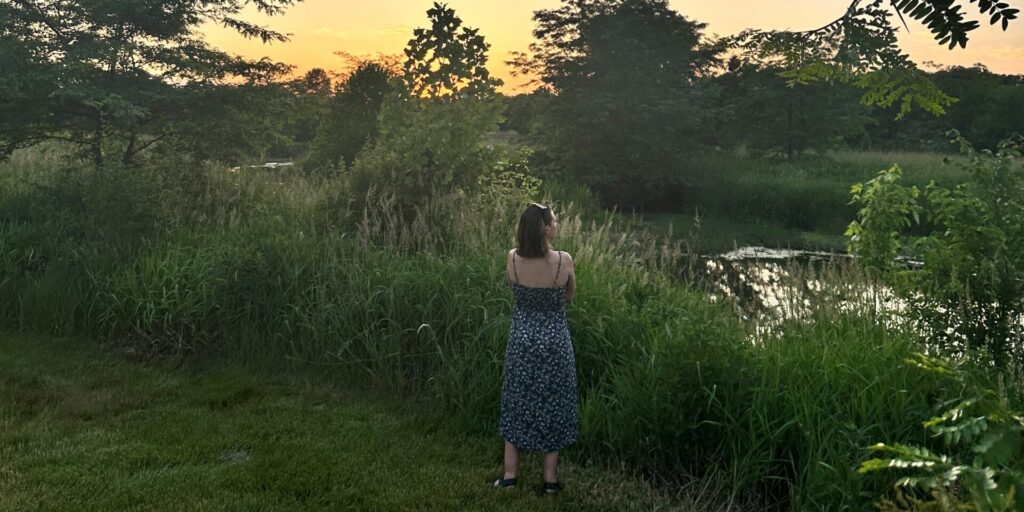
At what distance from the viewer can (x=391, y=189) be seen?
9219 mm

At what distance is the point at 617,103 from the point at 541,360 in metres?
20.7

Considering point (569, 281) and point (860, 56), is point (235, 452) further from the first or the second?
point (860, 56)

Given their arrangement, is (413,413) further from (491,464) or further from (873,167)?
(873,167)

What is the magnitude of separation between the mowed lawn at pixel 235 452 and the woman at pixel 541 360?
0.95 feet

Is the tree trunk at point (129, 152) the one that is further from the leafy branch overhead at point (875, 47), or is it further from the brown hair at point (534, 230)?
the leafy branch overhead at point (875, 47)

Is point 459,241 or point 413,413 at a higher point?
point 459,241

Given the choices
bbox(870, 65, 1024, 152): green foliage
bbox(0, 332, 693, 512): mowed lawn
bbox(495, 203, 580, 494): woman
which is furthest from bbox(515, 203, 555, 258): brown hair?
→ bbox(870, 65, 1024, 152): green foliage

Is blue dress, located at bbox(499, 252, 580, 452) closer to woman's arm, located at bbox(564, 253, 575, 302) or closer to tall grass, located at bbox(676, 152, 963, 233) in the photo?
woman's arm, located at bbox(564, 253, 575, 302)

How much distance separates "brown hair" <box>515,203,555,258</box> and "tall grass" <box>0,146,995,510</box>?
3.71ft

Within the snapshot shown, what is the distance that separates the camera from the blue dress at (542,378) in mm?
4230

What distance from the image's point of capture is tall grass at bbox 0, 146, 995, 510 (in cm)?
421

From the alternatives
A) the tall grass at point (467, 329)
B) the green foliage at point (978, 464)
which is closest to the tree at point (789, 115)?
the tall grass at point (467, 329)

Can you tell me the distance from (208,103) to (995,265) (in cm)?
1065

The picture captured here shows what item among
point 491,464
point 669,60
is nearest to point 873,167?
point 669,60
